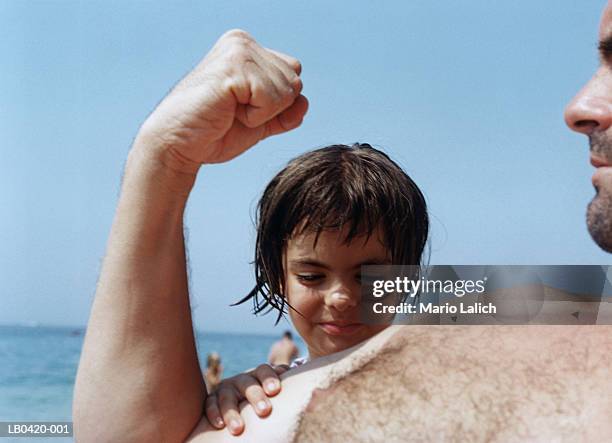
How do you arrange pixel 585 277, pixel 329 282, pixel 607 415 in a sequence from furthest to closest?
pixel 329 282
pixel 585 277
pixel 607 415

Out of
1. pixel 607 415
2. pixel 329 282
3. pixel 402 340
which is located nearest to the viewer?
pixel 607 415

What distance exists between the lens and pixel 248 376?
0.88 m

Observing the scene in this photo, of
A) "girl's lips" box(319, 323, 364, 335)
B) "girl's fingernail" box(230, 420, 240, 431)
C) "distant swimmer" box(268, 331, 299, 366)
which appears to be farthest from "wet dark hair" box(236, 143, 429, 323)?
"distant swimmer" box(268, 331, 299, 366)

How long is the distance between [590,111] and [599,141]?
3 centimetres

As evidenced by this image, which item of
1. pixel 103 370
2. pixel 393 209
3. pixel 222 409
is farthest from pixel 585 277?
pixel 103 370

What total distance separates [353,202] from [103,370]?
1.88 feet

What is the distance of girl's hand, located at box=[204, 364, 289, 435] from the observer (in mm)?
820

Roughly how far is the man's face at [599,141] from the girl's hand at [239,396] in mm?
380

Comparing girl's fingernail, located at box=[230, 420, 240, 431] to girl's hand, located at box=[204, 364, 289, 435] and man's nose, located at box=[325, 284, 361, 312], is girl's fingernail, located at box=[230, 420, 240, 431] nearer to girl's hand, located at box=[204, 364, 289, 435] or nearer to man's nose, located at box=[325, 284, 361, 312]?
girl's hand, located at box=[204, 364, 289, 435]

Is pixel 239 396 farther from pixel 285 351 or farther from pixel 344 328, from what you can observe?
pixel 285 351

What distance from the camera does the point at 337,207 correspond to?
49.2 inches

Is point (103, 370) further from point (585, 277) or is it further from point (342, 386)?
point (585, 277)

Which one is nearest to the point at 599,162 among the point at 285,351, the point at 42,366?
the point at 285,351

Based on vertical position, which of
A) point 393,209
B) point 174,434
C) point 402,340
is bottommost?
point 174,434
